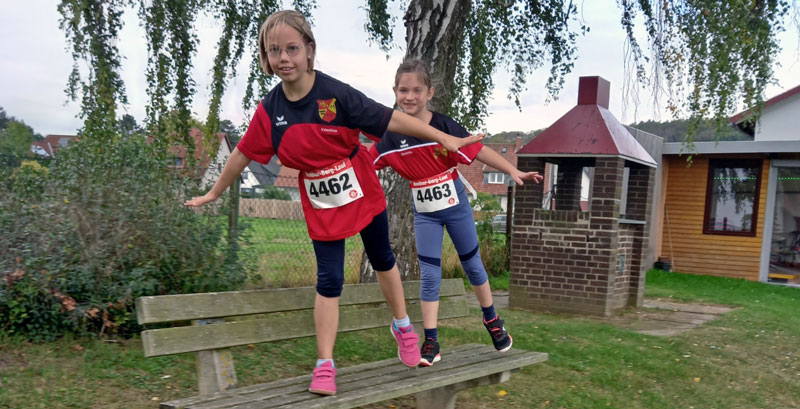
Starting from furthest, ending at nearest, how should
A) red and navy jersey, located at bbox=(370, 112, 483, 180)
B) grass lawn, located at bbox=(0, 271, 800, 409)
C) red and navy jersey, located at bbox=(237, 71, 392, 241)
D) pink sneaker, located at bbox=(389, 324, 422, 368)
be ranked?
grass lawn, located at bbox=(0, 271, 800, 409) < red and navy jersey, located at bbox=(370, 112, 483, 180) < pink sneaker, located at bbox=(389, 324, 422, 368) < red and navy jersey, located at bbox=(237, 71, 392, 241)

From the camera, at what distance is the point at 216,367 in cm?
306

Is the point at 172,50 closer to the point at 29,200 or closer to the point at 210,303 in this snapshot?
the point at 29,200

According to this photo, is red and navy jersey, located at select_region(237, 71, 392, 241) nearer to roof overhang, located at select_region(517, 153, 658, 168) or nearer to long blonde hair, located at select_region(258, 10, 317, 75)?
long blonde hair, located at select_region(258, 10, 317, 75)

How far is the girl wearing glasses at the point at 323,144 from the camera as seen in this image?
2.94 m

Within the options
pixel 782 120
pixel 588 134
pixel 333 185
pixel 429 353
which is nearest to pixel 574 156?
pixel 588 134

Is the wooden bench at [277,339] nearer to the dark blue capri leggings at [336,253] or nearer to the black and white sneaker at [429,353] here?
the black and white sneaker at [429,353]

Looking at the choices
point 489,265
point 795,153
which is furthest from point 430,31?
point 795,153

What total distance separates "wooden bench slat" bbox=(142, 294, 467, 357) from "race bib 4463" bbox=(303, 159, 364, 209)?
0.68 meters

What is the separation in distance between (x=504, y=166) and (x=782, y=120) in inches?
609

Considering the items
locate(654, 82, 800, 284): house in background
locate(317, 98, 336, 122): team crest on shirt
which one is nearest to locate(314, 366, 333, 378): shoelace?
locate(317, 98, 336, 122): team crest on shirt

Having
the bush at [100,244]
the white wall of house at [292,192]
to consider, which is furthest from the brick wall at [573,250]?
the bush at [100,244]

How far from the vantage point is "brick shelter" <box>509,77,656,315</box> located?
335 inches

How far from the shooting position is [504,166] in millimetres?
3691

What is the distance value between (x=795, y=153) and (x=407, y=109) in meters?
14.1
